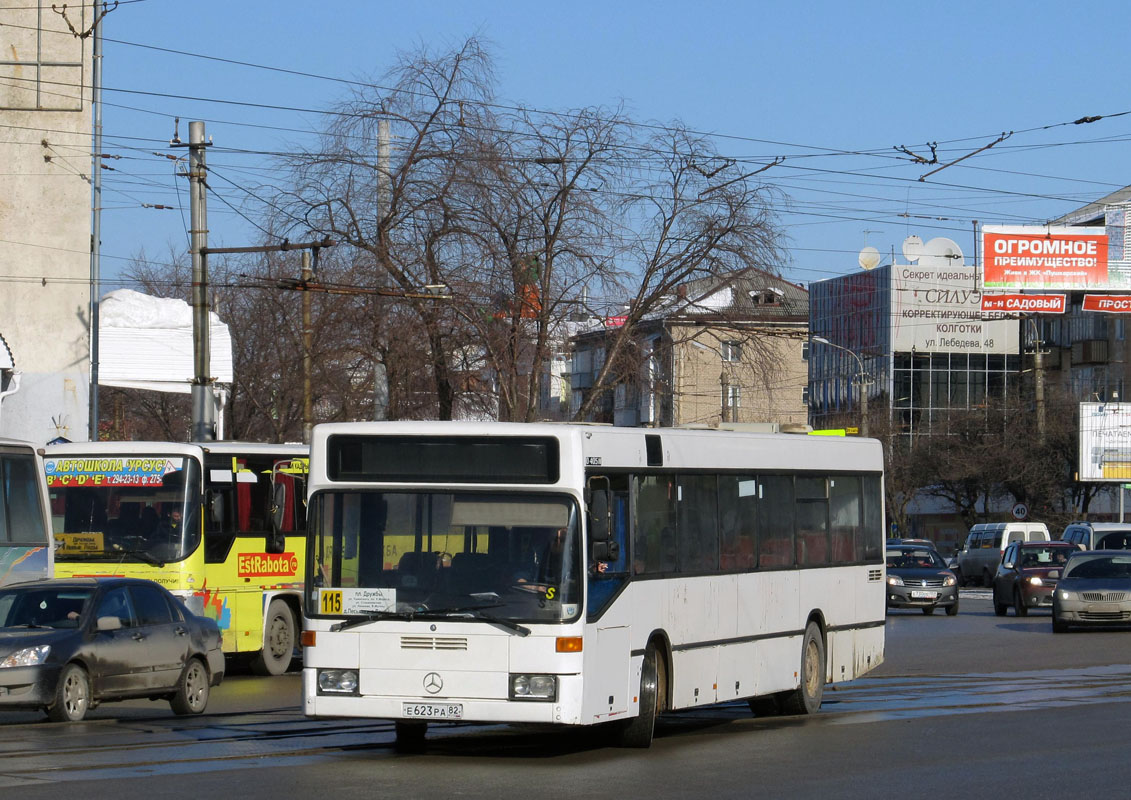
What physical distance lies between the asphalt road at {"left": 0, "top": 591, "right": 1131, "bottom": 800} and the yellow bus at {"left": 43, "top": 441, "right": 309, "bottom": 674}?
1.97 meters

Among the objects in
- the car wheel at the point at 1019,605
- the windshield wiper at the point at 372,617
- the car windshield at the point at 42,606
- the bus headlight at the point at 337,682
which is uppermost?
the windshield wiper at the point at 372,617

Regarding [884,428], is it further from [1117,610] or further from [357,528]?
[357,528]

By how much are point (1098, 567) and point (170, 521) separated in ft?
58.8

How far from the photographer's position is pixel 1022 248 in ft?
261

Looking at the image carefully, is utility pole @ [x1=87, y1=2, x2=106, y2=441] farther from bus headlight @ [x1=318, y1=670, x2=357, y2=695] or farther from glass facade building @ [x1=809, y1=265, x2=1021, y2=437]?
glass facade building @ [x1=809, y1=265, x2=1021, y2=437]

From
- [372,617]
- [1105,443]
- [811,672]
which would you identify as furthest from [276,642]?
[1105,443]

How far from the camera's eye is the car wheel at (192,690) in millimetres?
16781

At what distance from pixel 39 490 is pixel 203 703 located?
328cm

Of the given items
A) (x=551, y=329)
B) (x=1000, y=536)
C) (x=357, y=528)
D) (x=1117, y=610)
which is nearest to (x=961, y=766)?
(x=357, y=528)

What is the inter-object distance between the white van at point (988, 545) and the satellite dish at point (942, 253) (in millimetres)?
37177

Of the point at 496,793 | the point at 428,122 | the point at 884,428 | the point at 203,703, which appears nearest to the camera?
the point at 496,793

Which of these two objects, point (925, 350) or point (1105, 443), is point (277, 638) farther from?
point (925, 350)

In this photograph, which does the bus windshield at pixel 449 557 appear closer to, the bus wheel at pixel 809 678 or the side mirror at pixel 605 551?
the side mirror at pixel 605 551

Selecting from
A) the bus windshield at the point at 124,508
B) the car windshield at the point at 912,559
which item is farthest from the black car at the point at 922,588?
the bus windshield at the point at 124,508
